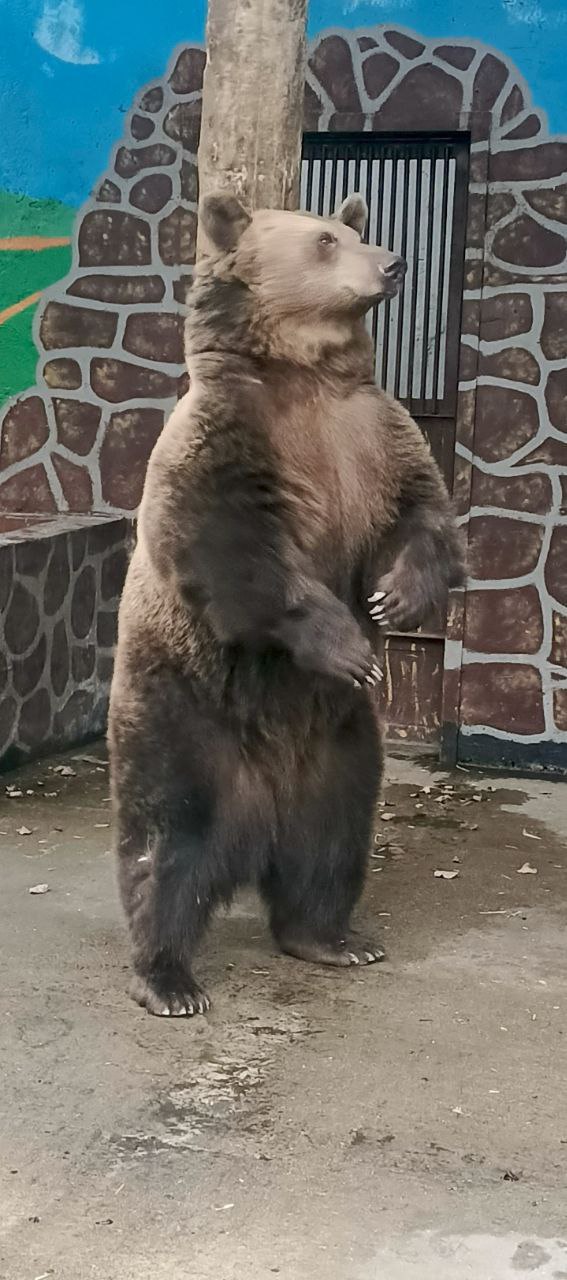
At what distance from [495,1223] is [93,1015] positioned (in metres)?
1.38

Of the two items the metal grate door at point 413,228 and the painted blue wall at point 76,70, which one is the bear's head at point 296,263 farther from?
the painted blue wall at point 76,70

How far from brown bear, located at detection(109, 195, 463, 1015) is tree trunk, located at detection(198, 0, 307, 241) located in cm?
49

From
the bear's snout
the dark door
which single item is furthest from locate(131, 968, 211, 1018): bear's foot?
the dark door

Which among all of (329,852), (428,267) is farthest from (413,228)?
(329,852)

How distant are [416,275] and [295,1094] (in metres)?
4.22

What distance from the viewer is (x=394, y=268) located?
3730mm

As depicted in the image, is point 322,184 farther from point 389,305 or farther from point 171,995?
point 171,995

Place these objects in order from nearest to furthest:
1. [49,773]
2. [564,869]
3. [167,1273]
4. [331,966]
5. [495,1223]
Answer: [167,1273]
[495,1223]
[331,966]
[564,869]
[49,773]

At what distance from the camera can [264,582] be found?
11.9ft

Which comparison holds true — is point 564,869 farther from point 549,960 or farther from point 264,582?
point 264,582

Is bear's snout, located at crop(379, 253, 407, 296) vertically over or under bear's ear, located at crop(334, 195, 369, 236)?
under

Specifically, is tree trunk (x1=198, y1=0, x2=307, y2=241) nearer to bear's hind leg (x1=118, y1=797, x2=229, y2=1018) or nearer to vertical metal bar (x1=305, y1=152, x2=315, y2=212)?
bear's hind leg (x1=118, y1=797, x2=229, y2=1018)

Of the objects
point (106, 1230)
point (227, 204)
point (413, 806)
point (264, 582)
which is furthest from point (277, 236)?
point (413, 806)

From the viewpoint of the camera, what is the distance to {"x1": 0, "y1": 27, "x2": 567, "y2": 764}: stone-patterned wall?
626cm
